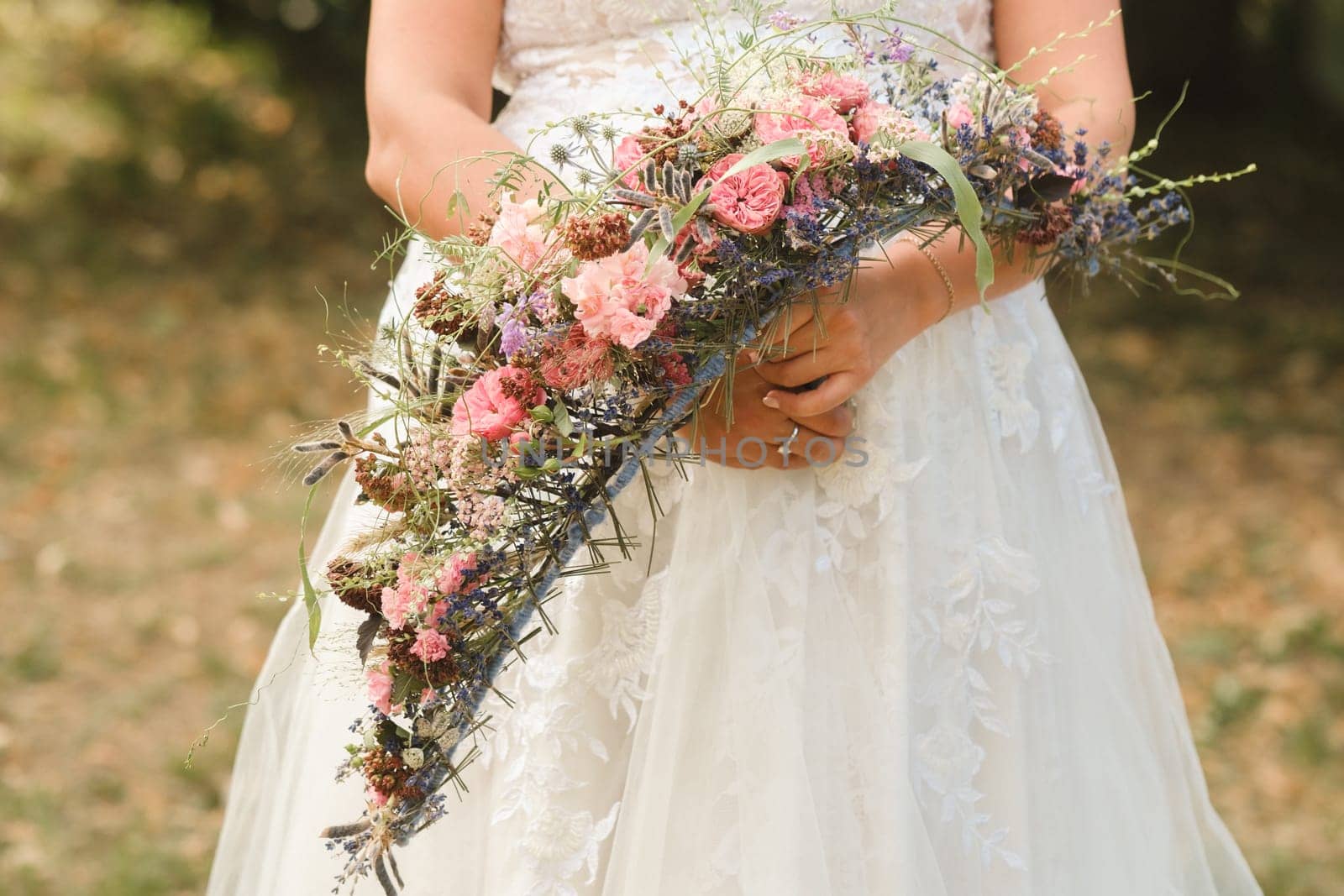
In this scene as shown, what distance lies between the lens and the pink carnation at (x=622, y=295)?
129 centimetres

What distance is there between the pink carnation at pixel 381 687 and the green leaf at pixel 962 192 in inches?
30.5

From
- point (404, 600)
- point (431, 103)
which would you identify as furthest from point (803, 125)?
point (404, 600)

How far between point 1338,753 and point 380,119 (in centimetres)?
342

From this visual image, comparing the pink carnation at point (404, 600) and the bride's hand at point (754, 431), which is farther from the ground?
the bride's hand at point (754, 431)

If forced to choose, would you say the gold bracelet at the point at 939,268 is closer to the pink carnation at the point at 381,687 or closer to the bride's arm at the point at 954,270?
the bride's arm at the point at 954,270

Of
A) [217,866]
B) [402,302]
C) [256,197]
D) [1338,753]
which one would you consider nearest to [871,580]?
[402,302]

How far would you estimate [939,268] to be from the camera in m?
1.62

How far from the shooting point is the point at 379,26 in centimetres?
173

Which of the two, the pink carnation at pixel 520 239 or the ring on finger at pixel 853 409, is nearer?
the pink carnation at pixel 520 239

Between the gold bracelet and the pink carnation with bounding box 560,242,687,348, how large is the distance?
42 centimetres

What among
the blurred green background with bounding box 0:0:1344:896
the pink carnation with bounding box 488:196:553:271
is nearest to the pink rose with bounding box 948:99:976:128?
the blurred green background with bounding box 0:0:1344:896

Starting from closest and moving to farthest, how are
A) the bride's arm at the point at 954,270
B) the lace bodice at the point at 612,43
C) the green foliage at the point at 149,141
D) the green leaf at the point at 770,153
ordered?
the green leaf at the point at 770,153, the bride's arm at the point at 954,270, the lace bodice at the point at 612,43, the green foliage at the point at 149,141

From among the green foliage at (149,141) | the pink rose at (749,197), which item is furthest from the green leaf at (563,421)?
the green foliage at (149,141)

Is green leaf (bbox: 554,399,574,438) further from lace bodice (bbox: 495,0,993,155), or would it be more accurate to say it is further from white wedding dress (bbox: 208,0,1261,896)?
lace bodice (bbox: 495,0,993,155)
